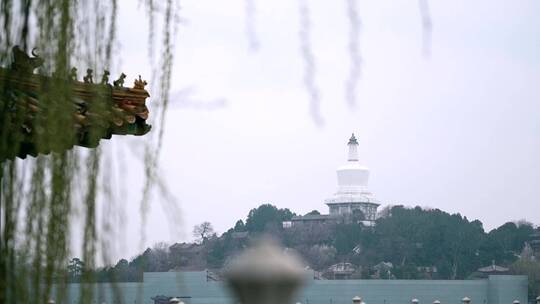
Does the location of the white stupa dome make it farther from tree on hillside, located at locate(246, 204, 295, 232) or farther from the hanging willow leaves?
the hanging willow leaves

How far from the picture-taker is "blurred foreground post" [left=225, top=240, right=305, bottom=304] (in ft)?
5.52

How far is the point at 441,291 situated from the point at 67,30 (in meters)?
49.6

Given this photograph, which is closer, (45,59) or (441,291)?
(45,59)

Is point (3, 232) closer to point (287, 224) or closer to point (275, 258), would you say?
point (275, 258)

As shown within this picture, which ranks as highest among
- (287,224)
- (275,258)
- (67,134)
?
(287,224)

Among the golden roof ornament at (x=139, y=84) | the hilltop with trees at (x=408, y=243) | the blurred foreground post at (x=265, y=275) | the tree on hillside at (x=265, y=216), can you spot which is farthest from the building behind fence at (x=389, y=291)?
the blurred foreground post at (x=265, y=275)

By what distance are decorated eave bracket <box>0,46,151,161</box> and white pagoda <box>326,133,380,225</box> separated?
79.9m

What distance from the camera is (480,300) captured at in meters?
52.2

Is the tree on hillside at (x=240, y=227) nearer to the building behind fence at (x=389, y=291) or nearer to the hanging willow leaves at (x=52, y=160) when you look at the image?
the building behind fence at (x=389, y=291)

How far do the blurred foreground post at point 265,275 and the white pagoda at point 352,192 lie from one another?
268ft

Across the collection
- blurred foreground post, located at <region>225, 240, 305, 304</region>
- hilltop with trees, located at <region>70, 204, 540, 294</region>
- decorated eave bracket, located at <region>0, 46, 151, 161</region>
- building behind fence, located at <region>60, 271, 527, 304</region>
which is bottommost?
blurred foreground post, located at <region>225, 240, 305, 304</region>

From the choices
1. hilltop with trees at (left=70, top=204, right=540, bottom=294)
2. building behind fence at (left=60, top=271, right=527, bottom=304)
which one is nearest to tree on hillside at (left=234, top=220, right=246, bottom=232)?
hilltop with trees at (left=70, top=204, right=540, bottom=294)

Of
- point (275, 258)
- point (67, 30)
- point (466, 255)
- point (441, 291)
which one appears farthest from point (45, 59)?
point (466, 255)

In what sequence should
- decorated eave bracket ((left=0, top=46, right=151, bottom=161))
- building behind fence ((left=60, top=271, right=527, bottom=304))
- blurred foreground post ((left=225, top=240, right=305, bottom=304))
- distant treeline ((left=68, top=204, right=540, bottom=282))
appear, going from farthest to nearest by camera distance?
distant treeline ((left=68, top=204, right=540, bottom=282)), building behind fence ((left=60, top=271, right=527, bottom=304)), decorated eave bracket ((left=0, top=46, right=151, bottom=161)), blurred foreground post ((left=225, top=240, right=305, bottom=304))
